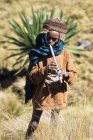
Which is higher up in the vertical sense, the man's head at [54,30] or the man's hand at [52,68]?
the man's head at [54,30]

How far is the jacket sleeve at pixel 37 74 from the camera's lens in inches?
222

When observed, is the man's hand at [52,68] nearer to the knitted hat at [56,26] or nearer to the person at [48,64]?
the person at [48,64]

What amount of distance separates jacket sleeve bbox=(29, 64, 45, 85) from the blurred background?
0.59 metres

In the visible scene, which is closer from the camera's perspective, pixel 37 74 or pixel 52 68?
pixel 52 68

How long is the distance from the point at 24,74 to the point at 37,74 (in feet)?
23.5

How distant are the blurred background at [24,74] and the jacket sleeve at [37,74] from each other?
588 millimetres

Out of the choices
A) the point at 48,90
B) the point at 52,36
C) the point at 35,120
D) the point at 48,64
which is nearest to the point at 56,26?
the point at 52,36

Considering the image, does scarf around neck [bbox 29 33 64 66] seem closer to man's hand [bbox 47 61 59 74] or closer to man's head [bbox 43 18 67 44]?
man's head [bbox 43 18 67 44]

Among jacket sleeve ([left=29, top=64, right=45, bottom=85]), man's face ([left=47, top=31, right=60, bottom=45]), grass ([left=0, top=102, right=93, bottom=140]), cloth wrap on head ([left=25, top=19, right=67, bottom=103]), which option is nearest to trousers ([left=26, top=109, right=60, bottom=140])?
grass ([left=0, top=102, right=93, bottom=140])

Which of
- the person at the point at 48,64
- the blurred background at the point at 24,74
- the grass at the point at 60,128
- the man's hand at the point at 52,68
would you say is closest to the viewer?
the man's hand at the point at 52,68

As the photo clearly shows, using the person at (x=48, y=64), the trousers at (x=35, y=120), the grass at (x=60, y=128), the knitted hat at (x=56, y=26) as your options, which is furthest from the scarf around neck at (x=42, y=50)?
the grass at (x=60, y=128)

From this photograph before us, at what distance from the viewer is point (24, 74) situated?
12.8m

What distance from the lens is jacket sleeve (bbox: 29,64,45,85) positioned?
18.5 feet

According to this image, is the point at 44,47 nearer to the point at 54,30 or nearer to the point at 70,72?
the point at 54,30
